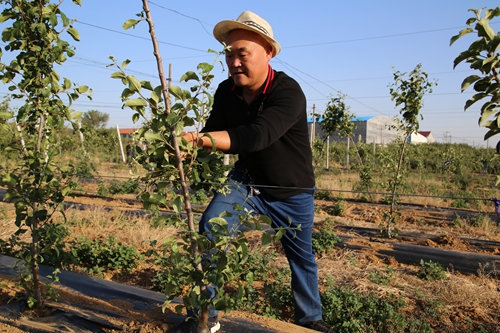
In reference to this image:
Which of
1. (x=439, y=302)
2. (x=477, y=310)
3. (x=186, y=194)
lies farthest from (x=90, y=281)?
(x=477, y=310)

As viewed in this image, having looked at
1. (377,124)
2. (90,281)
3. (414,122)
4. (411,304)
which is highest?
(377,124)

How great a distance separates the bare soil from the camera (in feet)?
9.41

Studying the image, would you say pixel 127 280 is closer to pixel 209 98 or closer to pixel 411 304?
pixel 411 304

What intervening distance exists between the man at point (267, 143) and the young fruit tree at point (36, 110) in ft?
3.46

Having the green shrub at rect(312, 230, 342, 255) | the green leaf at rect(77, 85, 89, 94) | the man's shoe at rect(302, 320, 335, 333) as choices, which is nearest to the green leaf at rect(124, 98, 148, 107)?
the green leaf at rect(77, 85, 89, 94)

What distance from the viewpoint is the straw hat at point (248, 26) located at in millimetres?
2447

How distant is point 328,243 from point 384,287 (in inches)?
64.5

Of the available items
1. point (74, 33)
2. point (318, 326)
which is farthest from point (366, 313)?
point (74, 33)

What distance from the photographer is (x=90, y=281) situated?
3.76 meters

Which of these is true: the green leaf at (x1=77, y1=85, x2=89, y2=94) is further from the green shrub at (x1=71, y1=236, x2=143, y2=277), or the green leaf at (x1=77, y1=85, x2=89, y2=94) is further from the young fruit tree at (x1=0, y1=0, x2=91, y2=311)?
the green shrub at (x1=71, y1=236, x2=143, y2=277)

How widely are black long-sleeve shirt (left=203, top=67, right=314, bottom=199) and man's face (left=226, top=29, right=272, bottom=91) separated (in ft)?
0.48

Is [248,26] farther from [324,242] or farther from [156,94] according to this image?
[324,242]

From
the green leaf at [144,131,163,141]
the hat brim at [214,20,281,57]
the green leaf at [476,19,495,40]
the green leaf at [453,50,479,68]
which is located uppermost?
the hat brim at [214,20,281,57]

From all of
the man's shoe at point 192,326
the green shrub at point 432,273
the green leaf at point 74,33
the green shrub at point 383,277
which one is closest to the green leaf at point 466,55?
the man's shoe at point 192,326
